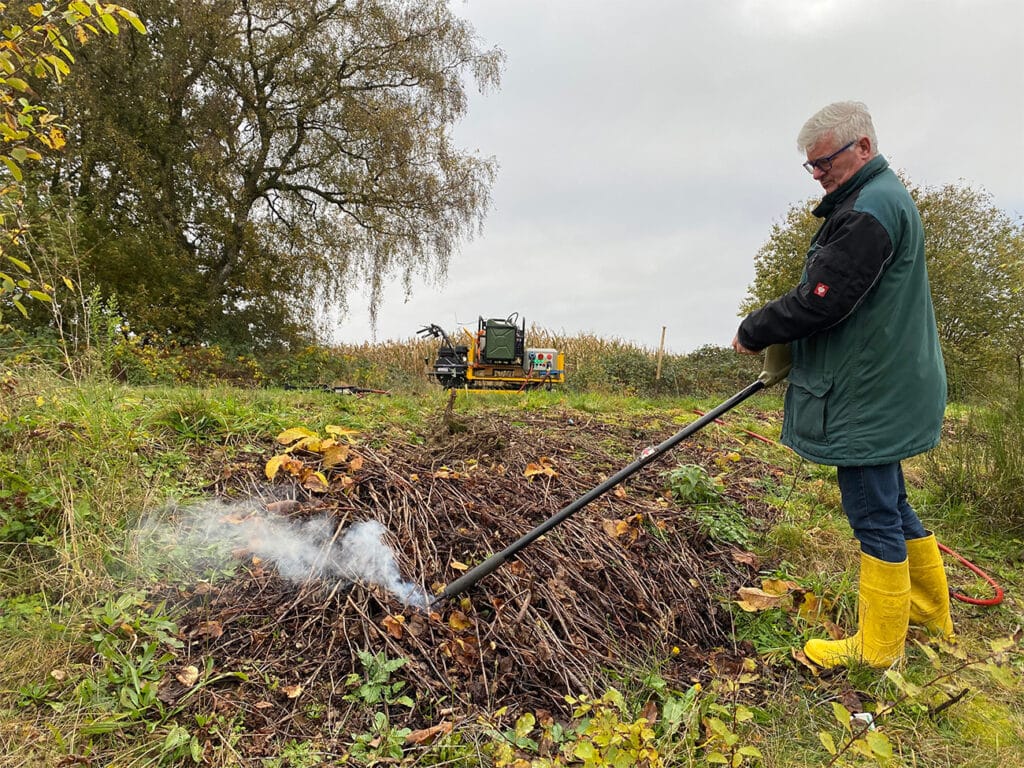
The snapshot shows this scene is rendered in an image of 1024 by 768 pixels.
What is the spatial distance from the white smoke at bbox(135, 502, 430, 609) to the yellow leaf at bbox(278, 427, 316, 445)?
0.59 m

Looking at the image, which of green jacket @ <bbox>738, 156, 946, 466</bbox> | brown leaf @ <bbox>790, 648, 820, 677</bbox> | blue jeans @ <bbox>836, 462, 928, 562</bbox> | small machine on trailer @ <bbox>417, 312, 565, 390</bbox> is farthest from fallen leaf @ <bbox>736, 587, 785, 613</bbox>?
small machine on trailer @ <bbox>417, 312, 565, 390</bbox>

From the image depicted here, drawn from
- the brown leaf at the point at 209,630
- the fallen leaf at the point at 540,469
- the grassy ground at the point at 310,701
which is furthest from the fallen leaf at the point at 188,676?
the fallen leaf at the point at 540,469

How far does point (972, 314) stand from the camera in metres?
12.9

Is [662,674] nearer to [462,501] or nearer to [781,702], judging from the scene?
[781,702]

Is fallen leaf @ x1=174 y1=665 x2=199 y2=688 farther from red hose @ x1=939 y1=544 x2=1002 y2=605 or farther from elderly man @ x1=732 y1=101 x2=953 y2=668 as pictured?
red hose @ x1=939 y1=544 x2=1002 y2=605

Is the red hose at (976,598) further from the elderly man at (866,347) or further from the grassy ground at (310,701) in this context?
the elderly man at (866,347)

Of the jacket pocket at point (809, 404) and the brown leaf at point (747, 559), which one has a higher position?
the jacket pocket at point (809, 404)

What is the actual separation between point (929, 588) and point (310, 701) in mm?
2641

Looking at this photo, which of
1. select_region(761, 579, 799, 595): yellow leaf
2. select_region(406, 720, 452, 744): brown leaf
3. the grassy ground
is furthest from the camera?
select_region(761, 579, 799, 595): yellow leaf

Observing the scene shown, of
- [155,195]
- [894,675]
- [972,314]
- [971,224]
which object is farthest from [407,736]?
[971,224]

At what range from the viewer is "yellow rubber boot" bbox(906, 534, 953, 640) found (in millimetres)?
2453

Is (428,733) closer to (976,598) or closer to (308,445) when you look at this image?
(308,445)

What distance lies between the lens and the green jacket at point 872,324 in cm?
206

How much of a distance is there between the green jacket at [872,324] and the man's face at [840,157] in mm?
40
